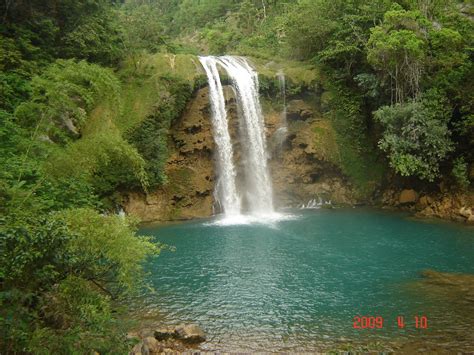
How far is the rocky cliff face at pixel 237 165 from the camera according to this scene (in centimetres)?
2248

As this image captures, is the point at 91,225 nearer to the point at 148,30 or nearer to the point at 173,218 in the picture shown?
the point at 173,218

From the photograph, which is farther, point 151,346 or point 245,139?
point 245,139

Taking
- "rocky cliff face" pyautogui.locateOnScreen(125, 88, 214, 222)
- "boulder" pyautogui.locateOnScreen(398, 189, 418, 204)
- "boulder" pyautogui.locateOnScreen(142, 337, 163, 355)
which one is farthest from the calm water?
"boulder" pyautogui.locateOnScreen(398, 189, 418, 204)

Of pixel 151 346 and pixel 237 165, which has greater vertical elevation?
pixel 237 165

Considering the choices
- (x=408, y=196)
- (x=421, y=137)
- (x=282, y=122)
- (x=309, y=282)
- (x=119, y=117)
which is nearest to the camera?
(x=309, y=282)

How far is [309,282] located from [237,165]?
13.4 meters

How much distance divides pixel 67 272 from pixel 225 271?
27.2 ft

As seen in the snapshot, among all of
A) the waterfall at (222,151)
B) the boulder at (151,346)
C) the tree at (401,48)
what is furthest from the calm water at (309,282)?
the tree at (401,48)

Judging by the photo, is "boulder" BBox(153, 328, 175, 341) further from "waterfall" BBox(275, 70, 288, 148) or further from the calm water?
"waterfall" BBox(275, 70, 288, 148)

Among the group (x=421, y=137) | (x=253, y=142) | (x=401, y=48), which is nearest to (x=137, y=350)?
(x=421, y=137)

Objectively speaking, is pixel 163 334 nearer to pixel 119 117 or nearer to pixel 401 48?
pixel 119 117

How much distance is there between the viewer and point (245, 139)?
2500cm

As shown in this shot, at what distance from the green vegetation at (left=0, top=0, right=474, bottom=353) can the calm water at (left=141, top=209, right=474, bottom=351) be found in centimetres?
279

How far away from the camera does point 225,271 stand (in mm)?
13508
